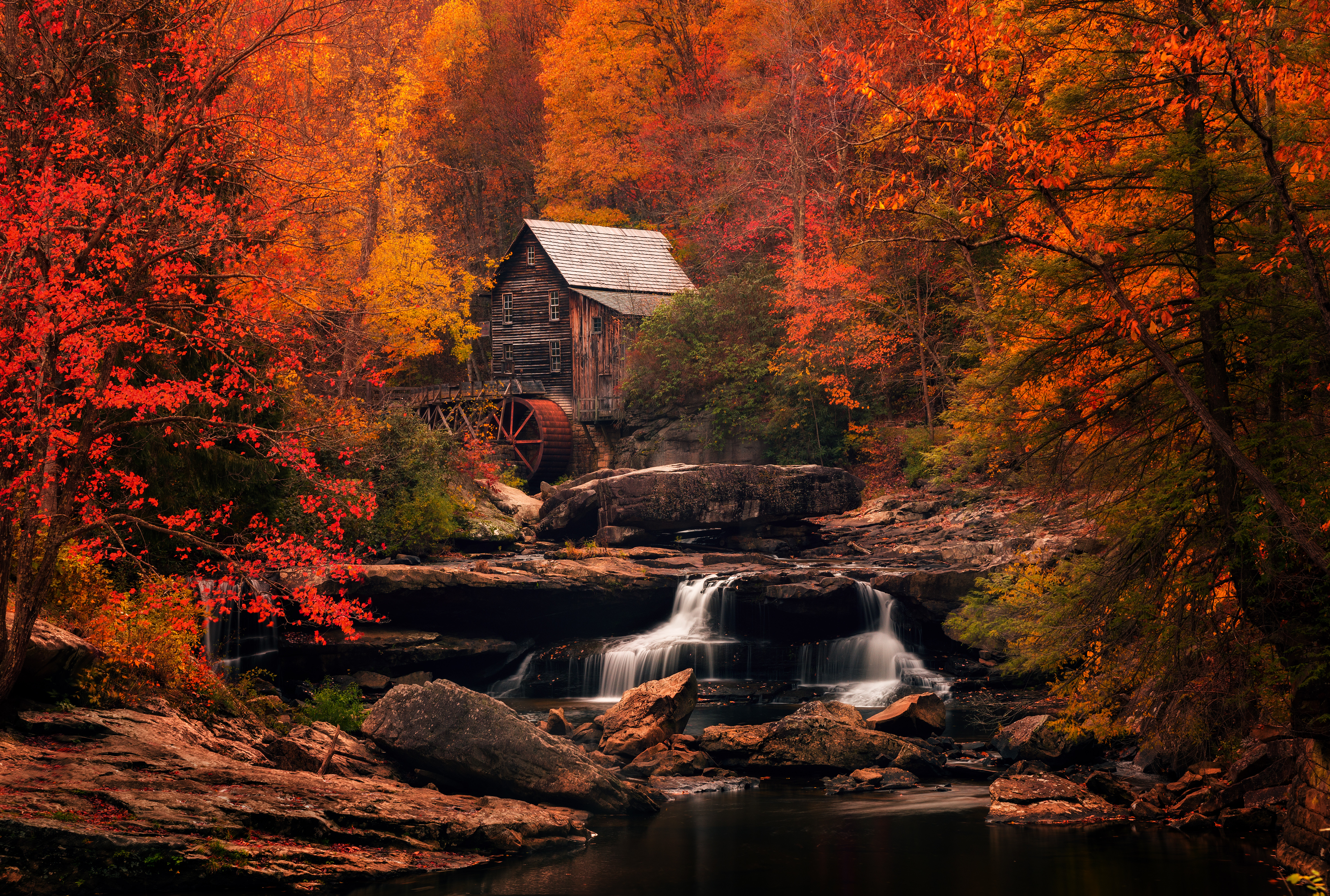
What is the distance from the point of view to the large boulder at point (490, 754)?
36.4ft

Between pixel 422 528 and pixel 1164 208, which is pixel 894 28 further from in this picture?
pixel 1164 208

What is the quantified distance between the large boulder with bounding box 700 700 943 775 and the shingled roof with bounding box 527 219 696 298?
24369 mm

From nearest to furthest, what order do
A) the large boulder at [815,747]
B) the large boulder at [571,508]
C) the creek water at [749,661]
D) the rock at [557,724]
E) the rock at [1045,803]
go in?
the rock at [1045,803], the large boulder at [815,747], the rock at [557,724], the creek water at [749,661], the large boulder at [571,508]

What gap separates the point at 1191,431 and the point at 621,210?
39079 mm

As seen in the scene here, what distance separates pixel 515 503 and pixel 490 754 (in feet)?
58.2

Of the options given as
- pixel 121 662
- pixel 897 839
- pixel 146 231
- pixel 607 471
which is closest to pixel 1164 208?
pixel 897 839

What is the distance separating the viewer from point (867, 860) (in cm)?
969

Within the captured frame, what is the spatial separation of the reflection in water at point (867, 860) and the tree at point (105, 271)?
3219mm

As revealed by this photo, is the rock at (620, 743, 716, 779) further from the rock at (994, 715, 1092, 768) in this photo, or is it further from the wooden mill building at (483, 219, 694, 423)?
the wooden mill building at (483, 219, 694, 423)

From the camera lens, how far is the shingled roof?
3794 cm

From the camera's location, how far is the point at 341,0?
1031 centimetres

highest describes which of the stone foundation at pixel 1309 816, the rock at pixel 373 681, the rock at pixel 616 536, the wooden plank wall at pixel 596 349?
the wooden plank wall at pixel 596 349

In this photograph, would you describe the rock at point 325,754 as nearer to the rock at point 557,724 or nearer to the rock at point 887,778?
the rock at point 557,724

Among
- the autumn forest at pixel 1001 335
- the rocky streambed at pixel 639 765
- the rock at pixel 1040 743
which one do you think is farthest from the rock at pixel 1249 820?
the rock at pixel 1040 743
